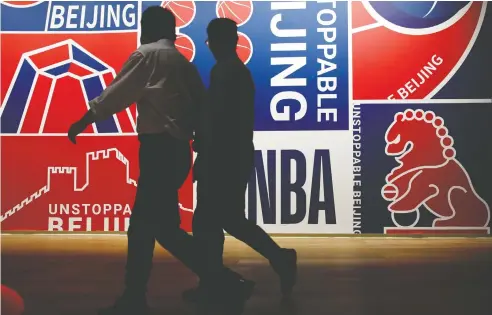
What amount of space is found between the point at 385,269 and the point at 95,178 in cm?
222

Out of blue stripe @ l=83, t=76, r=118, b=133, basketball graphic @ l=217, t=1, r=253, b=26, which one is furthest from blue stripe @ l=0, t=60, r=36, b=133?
basketball graphic @ l=217, t=1, r=253, b=26

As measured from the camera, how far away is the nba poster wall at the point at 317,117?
389cm

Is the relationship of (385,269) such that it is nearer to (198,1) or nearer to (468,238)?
(468,238)

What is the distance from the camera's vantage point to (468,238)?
3859 millimetres

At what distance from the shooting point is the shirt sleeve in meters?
1.86

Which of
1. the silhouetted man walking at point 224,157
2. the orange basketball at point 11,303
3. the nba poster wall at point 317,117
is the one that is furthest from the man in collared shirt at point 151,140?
the nba poster wall at point 317,117

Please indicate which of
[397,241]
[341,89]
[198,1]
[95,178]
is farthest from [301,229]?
[198,1]

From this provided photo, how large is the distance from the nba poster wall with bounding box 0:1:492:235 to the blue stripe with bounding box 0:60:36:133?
4 centimetres

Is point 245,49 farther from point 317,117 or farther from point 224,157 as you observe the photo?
point 224,157

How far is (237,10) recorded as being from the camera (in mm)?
3996

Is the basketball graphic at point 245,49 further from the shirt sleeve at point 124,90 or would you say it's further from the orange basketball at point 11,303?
the orange basketball at point 11,303

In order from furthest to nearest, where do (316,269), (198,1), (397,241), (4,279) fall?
(198,1) → (397,241) → (316,269) → (4,279)

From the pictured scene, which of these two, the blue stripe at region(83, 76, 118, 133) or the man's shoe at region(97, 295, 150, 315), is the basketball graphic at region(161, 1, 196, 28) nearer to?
the blue stripe at region(83, 76, 118, 133)

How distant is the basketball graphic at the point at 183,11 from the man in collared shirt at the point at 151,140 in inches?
80.1
